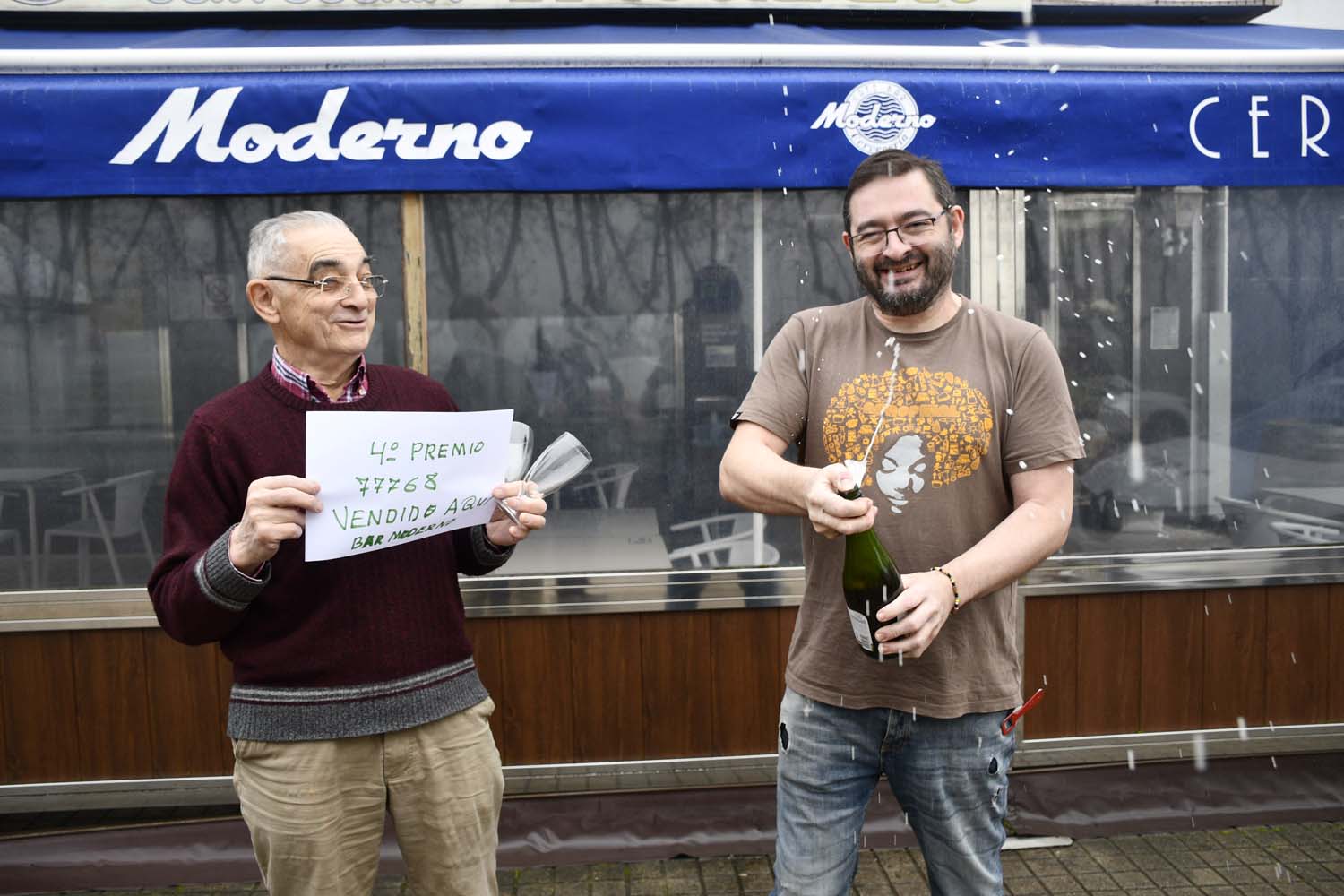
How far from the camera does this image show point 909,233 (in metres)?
2.29

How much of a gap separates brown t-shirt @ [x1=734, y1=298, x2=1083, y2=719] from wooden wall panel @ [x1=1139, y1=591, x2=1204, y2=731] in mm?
2420

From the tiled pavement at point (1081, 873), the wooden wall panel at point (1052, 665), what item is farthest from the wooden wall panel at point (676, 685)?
the wooden wall panel at point (1052, 665)

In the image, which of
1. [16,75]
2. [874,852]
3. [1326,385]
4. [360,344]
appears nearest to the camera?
[360,344]

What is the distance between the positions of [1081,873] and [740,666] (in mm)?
1482

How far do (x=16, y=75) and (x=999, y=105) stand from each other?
3.65 meters

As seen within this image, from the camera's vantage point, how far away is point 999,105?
4.16 meters

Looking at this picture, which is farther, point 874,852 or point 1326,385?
point 1326,385

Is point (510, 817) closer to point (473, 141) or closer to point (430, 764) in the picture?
point (430, 764)

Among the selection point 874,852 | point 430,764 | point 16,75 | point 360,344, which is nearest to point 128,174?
point 16,75

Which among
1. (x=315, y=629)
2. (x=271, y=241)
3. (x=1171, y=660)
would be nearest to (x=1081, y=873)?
(x=1171, y=660)

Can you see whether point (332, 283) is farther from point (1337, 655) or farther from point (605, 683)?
point (1337, 655)

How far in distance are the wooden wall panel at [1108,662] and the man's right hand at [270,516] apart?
3431mm

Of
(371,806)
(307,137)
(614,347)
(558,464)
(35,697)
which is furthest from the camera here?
(614,347)

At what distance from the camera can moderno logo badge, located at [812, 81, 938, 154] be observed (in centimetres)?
410
